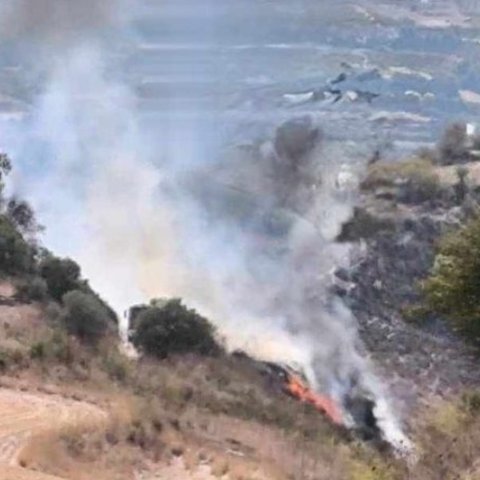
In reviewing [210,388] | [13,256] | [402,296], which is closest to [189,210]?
[402,296]

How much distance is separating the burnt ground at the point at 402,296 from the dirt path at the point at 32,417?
679 inches

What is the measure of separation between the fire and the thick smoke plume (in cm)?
142

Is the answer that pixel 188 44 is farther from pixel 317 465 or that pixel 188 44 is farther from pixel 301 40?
pixel 317 465

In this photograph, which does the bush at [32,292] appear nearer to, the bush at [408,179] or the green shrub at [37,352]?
the green shrub at [37,352]

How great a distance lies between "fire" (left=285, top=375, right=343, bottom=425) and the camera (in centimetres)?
3878

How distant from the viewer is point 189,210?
2461 inches

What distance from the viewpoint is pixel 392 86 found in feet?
270

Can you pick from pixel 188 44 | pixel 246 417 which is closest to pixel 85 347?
pixel 246 417

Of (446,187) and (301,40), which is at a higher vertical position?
(301,40)

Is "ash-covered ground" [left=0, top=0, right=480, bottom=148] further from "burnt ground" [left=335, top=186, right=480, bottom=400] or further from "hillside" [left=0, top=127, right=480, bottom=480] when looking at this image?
"hillside" [left=0, top=127, right=480, bottom=480]

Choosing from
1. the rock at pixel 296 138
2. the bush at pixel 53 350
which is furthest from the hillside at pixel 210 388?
the rock at pixel 296 138

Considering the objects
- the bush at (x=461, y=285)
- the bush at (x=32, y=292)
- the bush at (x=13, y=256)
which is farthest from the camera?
the bush at (x=13, y=256)

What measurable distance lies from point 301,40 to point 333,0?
18.7 feet

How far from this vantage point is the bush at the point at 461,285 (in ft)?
65.9
